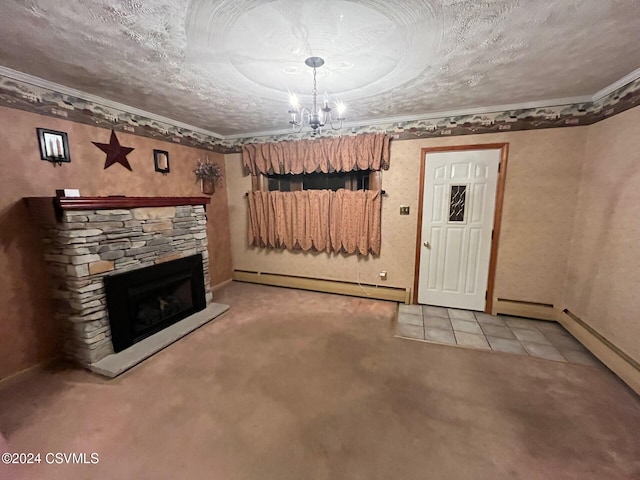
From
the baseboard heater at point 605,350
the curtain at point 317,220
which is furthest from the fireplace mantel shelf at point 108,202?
the baseboard heater at point 605,350

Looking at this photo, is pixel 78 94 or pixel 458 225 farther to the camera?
pixel 458 225

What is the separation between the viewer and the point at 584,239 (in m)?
2.67

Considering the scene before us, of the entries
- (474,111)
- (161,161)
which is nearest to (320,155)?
(474,111)

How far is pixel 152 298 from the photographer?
273 centimetres

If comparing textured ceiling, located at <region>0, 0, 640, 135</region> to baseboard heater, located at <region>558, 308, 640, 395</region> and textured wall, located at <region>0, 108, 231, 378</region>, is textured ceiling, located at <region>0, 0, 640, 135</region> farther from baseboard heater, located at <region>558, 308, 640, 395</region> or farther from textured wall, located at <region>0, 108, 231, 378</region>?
baseboard heater, located at <region>558, 308, 640, 395</region>

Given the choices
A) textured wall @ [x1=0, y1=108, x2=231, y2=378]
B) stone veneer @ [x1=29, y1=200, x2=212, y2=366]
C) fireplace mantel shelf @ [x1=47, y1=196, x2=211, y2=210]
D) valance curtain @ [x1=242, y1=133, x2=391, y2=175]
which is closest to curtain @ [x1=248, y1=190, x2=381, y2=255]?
valance curtain @ [x1=242, y1=133, x2=391, y2=175]

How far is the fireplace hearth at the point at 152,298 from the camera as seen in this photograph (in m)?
2.35

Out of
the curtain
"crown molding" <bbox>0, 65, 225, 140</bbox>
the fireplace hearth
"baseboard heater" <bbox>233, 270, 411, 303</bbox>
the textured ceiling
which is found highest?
the textured ceiling

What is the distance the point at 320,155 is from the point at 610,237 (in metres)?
3.11

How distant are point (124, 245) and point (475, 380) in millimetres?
3281

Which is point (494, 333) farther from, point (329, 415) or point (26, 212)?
point (26, 212)

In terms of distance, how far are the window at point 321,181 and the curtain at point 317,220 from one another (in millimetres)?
150

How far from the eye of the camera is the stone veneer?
2.09m

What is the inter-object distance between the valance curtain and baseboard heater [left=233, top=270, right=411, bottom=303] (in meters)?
1.64
